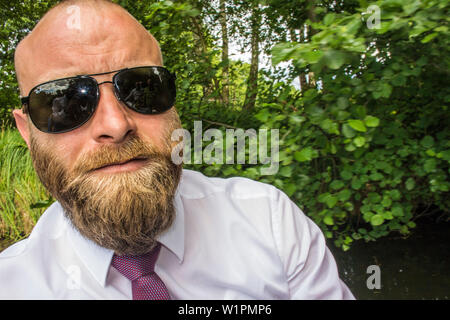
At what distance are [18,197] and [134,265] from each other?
369 centimetres

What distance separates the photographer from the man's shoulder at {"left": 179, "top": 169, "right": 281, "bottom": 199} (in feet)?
4.95

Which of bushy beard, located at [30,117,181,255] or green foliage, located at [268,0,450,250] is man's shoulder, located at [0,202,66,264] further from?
green foliage, located at [268,0,450,250]

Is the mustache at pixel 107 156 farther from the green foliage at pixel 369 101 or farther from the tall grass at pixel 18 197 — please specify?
the tall grass at pixel 18 197

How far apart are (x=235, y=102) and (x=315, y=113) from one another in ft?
8.41

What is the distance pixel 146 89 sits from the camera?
1228 mm

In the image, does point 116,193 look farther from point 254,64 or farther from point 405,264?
point 405,264

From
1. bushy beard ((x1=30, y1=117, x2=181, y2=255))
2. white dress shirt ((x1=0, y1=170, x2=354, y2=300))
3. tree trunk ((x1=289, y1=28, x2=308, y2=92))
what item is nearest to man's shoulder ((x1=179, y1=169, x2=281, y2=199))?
white dress shirt ((x1=0, y1=170, x2=354, y2=300))

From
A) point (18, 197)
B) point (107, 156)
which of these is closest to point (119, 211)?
point (107, 156)

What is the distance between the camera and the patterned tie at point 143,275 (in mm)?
1146

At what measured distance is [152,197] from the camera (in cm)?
114

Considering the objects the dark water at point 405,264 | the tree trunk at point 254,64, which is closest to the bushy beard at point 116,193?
the tree trunk at point 254,64

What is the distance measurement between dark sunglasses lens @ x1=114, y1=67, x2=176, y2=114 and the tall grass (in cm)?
347

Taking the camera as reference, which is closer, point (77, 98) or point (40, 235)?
point (77, 98)
